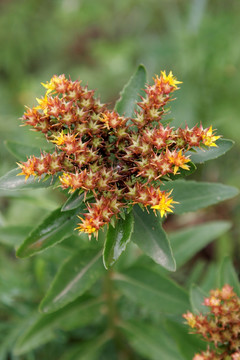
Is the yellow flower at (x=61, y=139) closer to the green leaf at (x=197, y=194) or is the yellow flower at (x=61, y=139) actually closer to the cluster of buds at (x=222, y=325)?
the green leaf at (x=197, y=194)

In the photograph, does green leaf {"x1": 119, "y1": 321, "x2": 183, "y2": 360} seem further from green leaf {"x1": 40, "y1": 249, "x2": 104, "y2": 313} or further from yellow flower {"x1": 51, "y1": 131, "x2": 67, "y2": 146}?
yellow flower {"x1": 51, "y1": 131, "x2": 67, "y2": 146}

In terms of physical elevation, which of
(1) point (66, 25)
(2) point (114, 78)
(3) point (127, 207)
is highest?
(1) point (66, 25)

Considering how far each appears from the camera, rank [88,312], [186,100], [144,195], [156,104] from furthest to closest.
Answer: [186,100] → [88,312] → [156,104] → [144,195]

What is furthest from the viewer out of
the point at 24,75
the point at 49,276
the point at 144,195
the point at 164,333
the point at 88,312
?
the point at 24,75

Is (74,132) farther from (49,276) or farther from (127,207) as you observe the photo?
(49,276)

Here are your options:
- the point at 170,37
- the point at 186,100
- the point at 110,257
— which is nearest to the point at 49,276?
the point at 110,257

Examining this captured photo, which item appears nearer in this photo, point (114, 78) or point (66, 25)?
point (114, 78)

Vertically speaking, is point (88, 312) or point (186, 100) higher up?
point (186, 100)

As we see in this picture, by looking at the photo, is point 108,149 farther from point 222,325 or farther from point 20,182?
point 222,325
